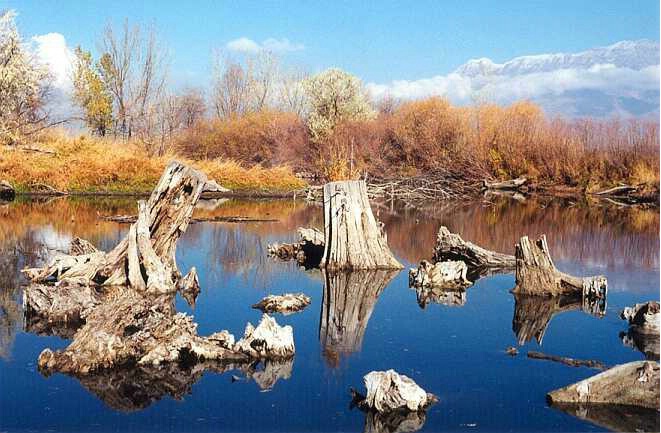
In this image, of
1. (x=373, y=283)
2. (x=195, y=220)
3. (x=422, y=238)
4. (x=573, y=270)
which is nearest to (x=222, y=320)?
(x=373, y=283)

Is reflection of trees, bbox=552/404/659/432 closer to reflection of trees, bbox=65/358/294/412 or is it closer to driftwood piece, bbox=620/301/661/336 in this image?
reflection of trees, bbox=65/358/294/412

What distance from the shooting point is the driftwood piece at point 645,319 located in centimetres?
743

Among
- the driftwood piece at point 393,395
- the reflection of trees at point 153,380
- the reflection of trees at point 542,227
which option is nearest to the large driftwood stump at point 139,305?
the reflection of trees at point 153,380

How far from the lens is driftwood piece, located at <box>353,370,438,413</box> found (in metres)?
5.24

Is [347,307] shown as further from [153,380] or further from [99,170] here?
[99,170]

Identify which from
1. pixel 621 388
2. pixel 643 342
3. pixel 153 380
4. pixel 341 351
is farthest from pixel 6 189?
pixel 621 388

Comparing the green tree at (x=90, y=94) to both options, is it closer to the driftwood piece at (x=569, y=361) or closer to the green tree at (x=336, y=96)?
the green tree at (x=336, y=96)

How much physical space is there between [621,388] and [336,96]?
39.6 meters

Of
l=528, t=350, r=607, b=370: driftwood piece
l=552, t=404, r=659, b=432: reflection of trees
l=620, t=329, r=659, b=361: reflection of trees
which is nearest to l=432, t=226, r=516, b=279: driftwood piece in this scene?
l=620, t=329, r=659, b=361: reflection of trees

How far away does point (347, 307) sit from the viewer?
848cm

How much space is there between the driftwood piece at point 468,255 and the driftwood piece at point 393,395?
19.4ft

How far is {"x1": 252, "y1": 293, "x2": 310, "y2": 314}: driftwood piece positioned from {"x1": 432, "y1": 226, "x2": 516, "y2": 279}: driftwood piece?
3.14m

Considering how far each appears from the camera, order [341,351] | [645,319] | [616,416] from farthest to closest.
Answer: [645,319] < [341,351] < [616,416]

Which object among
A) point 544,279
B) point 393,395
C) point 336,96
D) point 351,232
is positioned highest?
point 336,96
